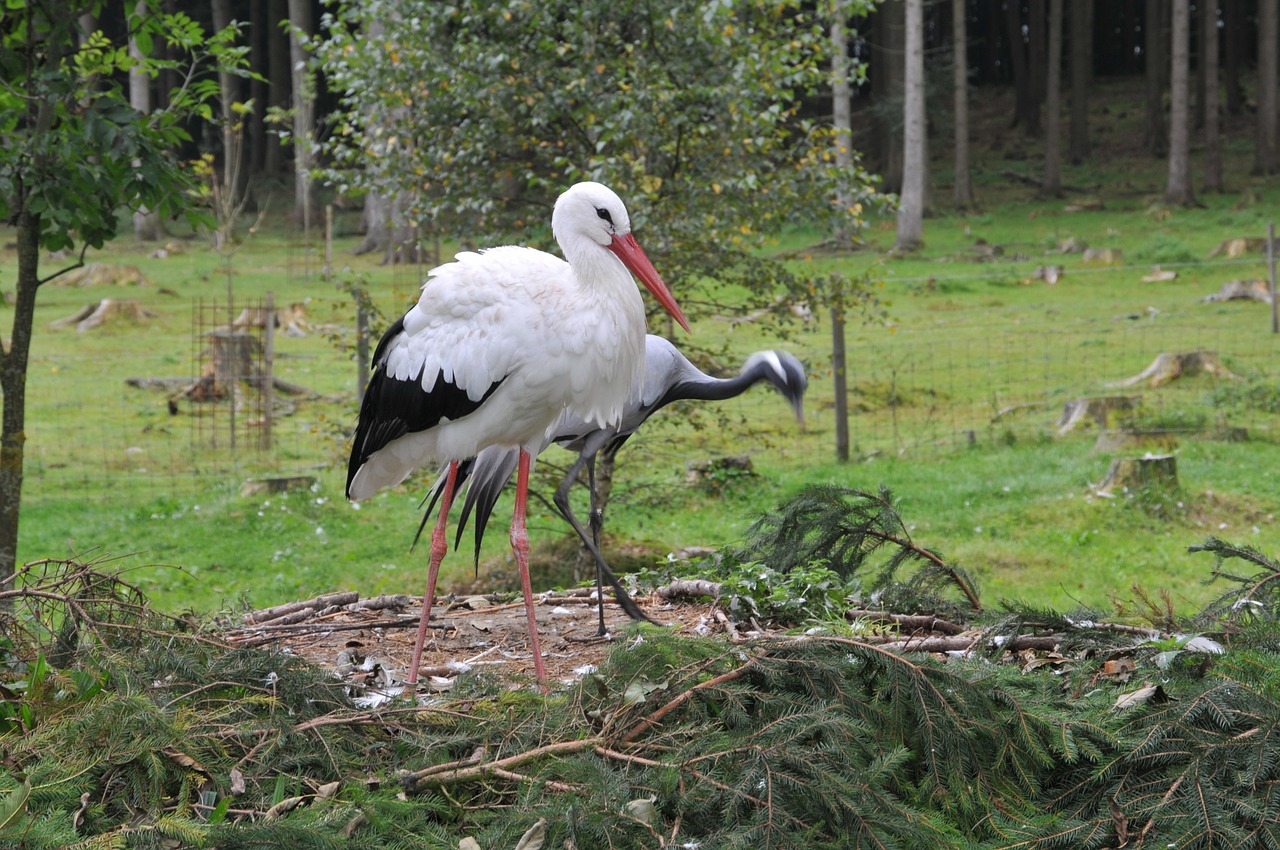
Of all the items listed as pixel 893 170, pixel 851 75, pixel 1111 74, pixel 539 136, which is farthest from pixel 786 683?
pixel 1111 74

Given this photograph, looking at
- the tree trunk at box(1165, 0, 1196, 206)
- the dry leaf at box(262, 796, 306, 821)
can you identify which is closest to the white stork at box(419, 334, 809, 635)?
the dry leaf at box(262, 796, 306, 821)

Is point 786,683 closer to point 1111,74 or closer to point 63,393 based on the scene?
point 63,393

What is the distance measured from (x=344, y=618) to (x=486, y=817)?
2.52m

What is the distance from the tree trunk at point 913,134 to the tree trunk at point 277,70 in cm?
1651

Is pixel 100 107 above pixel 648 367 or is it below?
above

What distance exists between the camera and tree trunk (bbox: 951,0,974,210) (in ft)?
89.1

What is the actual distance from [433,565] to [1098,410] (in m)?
8.18

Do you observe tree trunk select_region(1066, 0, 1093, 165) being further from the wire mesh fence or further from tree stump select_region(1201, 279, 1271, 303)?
the wire mesh fence

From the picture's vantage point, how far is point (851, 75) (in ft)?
27.6

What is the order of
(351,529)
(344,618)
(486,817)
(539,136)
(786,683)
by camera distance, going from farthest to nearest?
(351,529) → (539,136) → (344,618) → (786,683) → (486,817)

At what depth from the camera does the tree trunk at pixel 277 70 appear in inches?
1404

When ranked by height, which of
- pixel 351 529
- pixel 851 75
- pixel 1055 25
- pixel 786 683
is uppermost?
pixel 1055 25

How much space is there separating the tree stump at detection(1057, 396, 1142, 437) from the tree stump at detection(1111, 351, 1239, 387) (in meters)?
1.31

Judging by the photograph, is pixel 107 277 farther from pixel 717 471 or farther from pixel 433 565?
pixel 433 565
